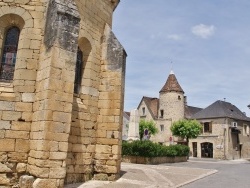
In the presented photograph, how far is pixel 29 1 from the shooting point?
8375 millimetres

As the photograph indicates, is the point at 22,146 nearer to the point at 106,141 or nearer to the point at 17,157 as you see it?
the point at 17,157

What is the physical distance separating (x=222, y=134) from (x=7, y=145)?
3096cm

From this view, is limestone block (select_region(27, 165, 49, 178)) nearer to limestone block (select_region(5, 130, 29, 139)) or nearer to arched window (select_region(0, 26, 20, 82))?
limestone block (select_region(5, 130, 29, 139))

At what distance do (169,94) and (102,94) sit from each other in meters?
28.4

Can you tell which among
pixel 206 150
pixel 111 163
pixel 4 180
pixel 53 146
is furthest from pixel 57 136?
pixel 206 150

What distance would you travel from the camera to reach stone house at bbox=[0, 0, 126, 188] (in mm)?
7191

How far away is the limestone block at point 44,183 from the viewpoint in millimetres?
6742

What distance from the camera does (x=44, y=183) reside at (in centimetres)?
680

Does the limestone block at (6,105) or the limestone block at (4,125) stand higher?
the limestone block at (6,105)

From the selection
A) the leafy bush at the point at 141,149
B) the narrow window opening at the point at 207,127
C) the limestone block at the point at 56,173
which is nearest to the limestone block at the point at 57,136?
the limestone block at the point at 56,173

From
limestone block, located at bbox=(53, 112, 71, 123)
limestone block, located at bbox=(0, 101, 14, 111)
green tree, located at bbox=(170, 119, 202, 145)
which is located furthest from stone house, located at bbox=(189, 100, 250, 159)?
limestone block, located at bbox=(0, 101, 14, 111)

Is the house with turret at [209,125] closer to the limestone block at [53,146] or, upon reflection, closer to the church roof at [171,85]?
the church roof at [171,85]

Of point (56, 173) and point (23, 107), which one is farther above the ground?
point (23, 107)

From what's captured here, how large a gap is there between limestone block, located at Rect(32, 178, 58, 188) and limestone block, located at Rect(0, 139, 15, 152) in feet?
4.21
